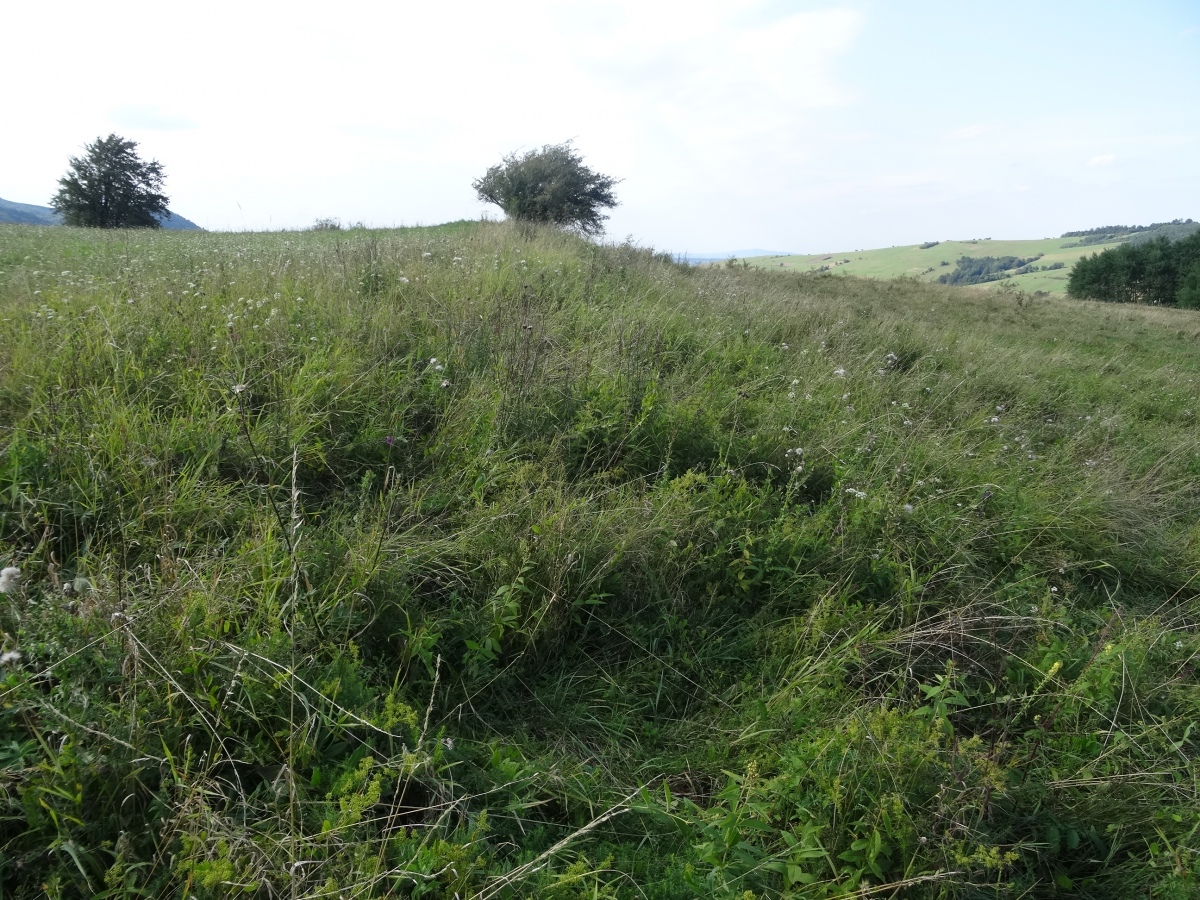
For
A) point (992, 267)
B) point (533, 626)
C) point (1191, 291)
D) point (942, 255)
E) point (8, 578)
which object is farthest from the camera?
point (942, 255)

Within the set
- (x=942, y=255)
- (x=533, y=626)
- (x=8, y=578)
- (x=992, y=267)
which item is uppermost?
(x=942, y=255)

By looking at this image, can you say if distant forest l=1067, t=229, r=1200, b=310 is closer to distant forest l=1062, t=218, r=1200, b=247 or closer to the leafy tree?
the leafy tree

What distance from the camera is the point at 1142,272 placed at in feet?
108

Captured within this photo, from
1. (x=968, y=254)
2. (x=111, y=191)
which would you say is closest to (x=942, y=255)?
(x=968, y=254)

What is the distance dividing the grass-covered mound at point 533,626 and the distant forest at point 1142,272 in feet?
124

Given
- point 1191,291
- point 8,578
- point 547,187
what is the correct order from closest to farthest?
point 8,578
point 547,187
point 1191,291

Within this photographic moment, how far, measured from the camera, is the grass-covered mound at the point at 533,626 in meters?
1.56

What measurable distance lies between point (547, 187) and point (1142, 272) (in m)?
33.1

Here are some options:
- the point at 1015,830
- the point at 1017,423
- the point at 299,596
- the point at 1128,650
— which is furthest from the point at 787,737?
the point at 1017,423

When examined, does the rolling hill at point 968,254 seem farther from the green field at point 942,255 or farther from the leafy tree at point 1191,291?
the leafy tree at point 1191,291

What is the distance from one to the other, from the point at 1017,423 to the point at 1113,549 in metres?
2.53

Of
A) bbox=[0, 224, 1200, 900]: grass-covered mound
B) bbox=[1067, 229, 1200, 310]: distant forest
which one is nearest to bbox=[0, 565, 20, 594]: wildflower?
bbox=[0, 224, 1200, 900]: grass-covered mound

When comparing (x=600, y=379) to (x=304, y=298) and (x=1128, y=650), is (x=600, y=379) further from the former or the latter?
(x=1128, y=650)

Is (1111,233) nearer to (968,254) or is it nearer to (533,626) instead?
(968,254)
